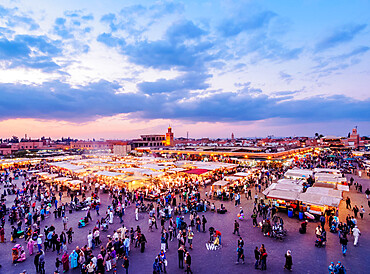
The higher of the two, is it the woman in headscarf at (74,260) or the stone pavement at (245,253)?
the woman in headscarf at (74,260)

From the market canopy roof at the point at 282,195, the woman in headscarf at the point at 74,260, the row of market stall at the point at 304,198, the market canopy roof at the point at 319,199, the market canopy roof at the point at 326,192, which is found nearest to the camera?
the woman in headscarf at the point at 74,260

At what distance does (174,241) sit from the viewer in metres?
10.5

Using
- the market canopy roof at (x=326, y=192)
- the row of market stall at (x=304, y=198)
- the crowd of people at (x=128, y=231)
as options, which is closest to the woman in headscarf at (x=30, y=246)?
the crowd of people at (x=128, y=231)

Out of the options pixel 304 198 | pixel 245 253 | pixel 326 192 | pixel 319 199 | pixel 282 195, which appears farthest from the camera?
pixel 326 192

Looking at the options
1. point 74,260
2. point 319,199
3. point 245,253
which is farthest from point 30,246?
point 319,199

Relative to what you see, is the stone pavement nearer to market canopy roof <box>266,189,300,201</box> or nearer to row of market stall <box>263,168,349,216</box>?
row of market stall <box>263,168,349,216</box>

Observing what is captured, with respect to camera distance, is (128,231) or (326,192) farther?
(326,192)

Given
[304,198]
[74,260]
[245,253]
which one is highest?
[304,198]

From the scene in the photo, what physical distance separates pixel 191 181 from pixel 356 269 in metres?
16.8

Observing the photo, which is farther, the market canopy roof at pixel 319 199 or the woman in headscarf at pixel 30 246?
the market canopy roof at pixel 319 199

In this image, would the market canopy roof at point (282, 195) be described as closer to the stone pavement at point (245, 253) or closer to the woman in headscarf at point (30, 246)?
the stone pavement at point (245, 253)

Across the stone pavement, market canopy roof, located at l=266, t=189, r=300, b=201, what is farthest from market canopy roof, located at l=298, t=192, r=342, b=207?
the stone pavement

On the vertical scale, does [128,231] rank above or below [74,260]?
below

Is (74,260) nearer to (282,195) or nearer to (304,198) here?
(282,195)
